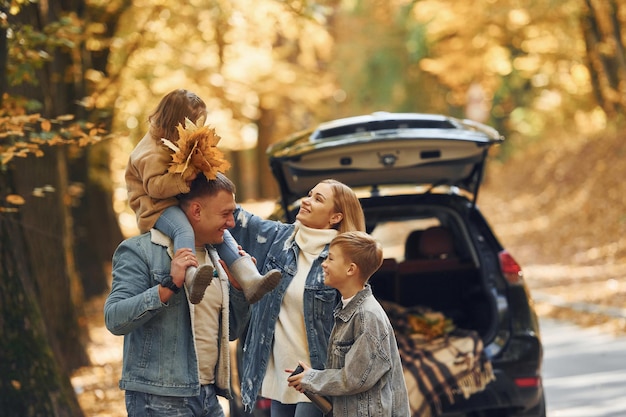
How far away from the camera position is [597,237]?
2078cm

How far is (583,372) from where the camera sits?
32.4ft

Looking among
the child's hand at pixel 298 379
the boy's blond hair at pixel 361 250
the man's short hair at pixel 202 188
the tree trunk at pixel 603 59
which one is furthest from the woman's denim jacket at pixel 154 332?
the tree trunk at pixel 603 59

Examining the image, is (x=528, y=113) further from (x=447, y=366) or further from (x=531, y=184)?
(x=447, y=366)

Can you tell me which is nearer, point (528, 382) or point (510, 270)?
point (528, 382)

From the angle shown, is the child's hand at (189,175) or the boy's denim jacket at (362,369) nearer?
the child's hand at (189,175)

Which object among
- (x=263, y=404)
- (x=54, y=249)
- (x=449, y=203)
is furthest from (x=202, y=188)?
(x=54, y=249)

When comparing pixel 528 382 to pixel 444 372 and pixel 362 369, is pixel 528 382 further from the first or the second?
pixel 362 369

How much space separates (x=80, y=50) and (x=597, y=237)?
1129cm

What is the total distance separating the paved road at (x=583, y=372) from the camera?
8398 millimetres

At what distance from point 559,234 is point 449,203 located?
16351mm

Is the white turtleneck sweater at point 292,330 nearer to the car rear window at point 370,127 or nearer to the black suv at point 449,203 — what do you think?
the black suv at point 449,203

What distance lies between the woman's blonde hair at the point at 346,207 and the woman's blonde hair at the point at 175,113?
0.84 m

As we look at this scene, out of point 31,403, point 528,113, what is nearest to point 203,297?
point 31,403

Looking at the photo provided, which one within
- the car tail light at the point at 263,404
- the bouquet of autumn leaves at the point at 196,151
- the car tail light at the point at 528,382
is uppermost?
the bouquet of autumn leaves at the point at 196,151
